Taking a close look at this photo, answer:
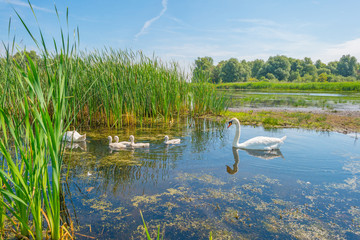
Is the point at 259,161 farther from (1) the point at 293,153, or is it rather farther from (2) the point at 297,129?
(2) the point at 297,129

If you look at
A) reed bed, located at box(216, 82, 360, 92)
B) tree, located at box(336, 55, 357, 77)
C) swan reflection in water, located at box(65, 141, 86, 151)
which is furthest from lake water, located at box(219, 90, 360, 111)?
tree, located at box(336, 55, 357, 77)

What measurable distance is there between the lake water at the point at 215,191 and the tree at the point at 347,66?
107095 millimetres

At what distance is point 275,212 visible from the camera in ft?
12.1

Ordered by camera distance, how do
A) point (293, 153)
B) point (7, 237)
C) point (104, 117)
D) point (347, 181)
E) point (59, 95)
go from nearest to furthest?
point (59, 95), point (7, 237), point (347, 181), point (293, 153), point (104, 117)

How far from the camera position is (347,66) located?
94500 mm

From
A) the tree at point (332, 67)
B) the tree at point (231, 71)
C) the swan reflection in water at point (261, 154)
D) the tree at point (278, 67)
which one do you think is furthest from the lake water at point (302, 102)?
the tree at point (332, 67)

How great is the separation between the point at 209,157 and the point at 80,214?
3.43 meters

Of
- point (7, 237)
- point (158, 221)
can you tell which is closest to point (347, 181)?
point (158, 221)

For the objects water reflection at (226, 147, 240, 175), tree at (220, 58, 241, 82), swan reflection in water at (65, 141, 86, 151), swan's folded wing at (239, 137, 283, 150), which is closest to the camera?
water reflection at (226, 147, 240, 175)

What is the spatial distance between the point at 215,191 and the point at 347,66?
111931mm

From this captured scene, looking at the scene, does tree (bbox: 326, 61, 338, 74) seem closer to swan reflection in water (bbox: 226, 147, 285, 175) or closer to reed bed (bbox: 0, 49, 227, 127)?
reed bed (bbox: 0, 49, 227, 127)

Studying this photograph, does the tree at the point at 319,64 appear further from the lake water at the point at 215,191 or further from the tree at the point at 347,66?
the lake water at the point at 215,191

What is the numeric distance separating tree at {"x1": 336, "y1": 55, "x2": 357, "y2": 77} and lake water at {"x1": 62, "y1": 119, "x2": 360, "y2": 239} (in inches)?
4216

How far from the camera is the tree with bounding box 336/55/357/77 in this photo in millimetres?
94562
